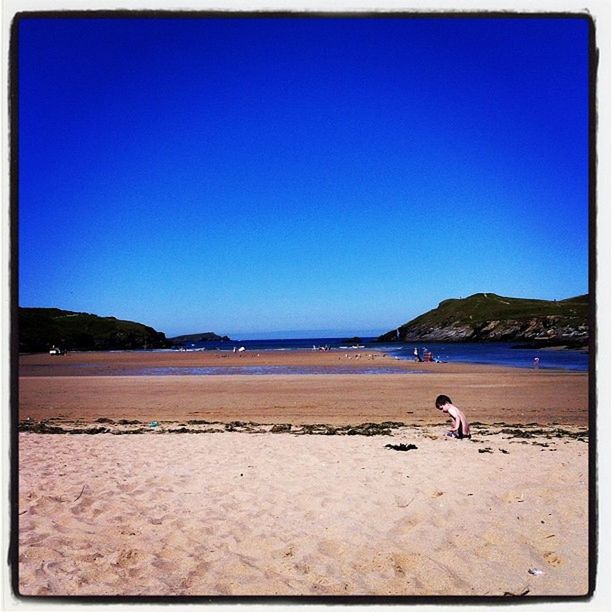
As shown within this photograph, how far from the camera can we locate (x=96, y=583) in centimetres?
278

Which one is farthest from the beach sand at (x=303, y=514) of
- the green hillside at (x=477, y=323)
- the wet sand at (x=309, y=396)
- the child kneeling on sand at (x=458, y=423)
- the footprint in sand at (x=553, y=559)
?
the green hillside at (x=477, y=323)

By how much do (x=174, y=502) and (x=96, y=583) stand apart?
1.01 metres

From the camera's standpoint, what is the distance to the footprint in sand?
292 centimetres

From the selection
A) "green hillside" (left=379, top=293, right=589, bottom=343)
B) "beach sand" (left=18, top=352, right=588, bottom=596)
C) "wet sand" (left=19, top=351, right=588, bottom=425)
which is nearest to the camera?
"beach sand" (left=18, top=352, right=588, bottom=596)

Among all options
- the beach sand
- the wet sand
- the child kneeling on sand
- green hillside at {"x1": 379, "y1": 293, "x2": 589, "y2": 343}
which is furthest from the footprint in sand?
green hillside at {"x1": 379, "y1": 293, "x2": 589, "y2": 343}

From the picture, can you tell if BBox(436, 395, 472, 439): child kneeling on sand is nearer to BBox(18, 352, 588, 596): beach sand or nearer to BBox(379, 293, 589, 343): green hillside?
BBox(18, 352, 588, 596): beach sand

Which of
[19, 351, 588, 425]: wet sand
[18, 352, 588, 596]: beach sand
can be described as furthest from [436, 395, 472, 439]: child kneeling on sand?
[19, 351, 588, 425]: wet sand

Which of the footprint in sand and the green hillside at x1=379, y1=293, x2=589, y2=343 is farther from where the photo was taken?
the green hillside at x1=379, y1=293, x2=589, y2=343

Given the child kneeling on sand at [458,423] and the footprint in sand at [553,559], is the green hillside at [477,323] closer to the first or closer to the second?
the child kneeling on sand at [458,423]

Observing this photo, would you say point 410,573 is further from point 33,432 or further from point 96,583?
point 33,432

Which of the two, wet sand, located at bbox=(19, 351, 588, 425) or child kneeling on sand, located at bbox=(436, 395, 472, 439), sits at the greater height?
child kneeling on sand, located at bbox=(436, 395, 472, 439)

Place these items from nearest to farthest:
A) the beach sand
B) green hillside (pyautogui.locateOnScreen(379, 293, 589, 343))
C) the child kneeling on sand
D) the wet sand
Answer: the beach sand < the child kneeling on sand < the wet sand < green hillside (pyautogui.locateOnScreen(379, 293, 589, 343))

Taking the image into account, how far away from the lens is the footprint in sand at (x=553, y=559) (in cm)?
292

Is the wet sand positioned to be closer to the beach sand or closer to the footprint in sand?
the beach sand
